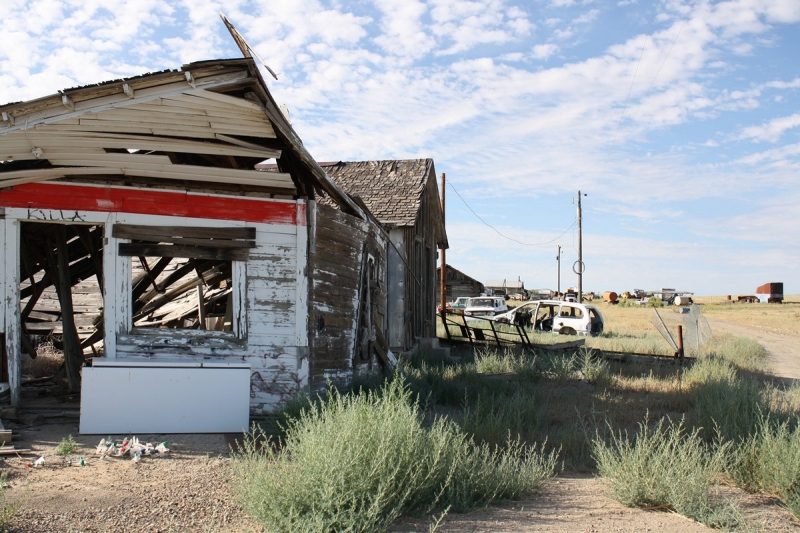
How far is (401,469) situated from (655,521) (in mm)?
2084

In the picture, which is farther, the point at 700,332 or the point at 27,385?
the point at 700,332

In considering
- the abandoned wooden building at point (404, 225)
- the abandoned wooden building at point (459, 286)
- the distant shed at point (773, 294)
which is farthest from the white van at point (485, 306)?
the distant shed at point (773, 294)

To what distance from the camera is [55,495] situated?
5.66 metres

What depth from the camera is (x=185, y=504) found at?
5.58m

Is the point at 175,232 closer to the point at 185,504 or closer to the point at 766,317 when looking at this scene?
the point at 185,504

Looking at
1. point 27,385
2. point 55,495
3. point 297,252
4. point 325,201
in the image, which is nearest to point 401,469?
point 55,495

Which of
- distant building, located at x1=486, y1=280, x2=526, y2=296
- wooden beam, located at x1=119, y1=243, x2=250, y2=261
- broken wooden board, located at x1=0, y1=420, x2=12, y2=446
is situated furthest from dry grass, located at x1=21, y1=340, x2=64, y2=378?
distant building, located at x1=486, y1=280, x2=526, y2=296

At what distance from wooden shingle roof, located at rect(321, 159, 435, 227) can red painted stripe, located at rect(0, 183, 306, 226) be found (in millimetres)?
6478

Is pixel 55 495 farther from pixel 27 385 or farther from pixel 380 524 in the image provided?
pixel 27 385

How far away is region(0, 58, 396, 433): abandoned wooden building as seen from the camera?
8281mm

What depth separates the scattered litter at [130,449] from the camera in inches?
279

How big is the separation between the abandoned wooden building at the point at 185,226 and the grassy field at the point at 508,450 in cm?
109

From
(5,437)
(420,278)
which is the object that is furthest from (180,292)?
(420,278)

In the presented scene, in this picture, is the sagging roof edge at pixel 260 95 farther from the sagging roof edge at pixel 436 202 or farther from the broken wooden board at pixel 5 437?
the sagging roof edge at pixel 436 202
